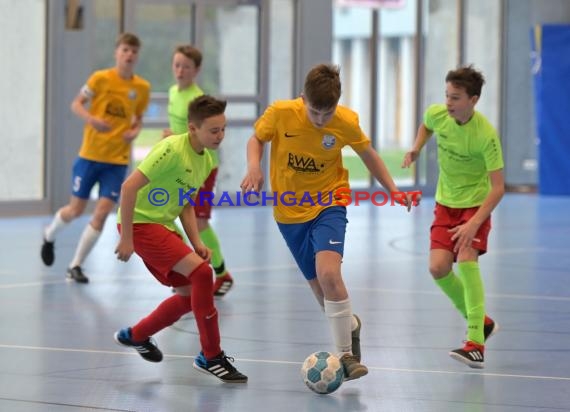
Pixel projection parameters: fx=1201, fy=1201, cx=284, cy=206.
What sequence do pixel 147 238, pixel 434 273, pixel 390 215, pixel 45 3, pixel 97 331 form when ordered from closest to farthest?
pixel 147 238
pixel 434 273
pixel 97 331
pixel 45 3
pixel 390 215

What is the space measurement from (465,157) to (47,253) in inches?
163

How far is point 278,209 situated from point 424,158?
12.7 metres

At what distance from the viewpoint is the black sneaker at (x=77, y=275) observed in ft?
28.3

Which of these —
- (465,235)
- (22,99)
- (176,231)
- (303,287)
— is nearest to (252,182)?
(176,231)

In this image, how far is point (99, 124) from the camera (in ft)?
28.5

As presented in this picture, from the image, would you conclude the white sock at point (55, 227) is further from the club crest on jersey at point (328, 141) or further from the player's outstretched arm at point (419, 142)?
the club crest on jersey at point (328, 141)

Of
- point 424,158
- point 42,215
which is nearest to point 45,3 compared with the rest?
point 42,215

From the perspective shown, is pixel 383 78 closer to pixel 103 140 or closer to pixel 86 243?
pixel 103 140

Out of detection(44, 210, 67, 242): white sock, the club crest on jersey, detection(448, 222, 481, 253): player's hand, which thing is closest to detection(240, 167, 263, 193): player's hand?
the club crest on jersey

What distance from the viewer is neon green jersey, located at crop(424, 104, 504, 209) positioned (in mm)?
6023

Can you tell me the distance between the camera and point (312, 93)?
525 cm

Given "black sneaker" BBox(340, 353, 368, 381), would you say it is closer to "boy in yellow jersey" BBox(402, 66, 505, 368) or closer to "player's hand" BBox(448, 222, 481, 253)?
"boy in yellow jersey" BBox(402, 66, 505, 368)

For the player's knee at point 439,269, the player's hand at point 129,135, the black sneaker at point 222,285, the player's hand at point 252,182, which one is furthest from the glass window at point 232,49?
the player's hand at point 252,182

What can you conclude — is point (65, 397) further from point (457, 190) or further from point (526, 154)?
point (526, 154)
